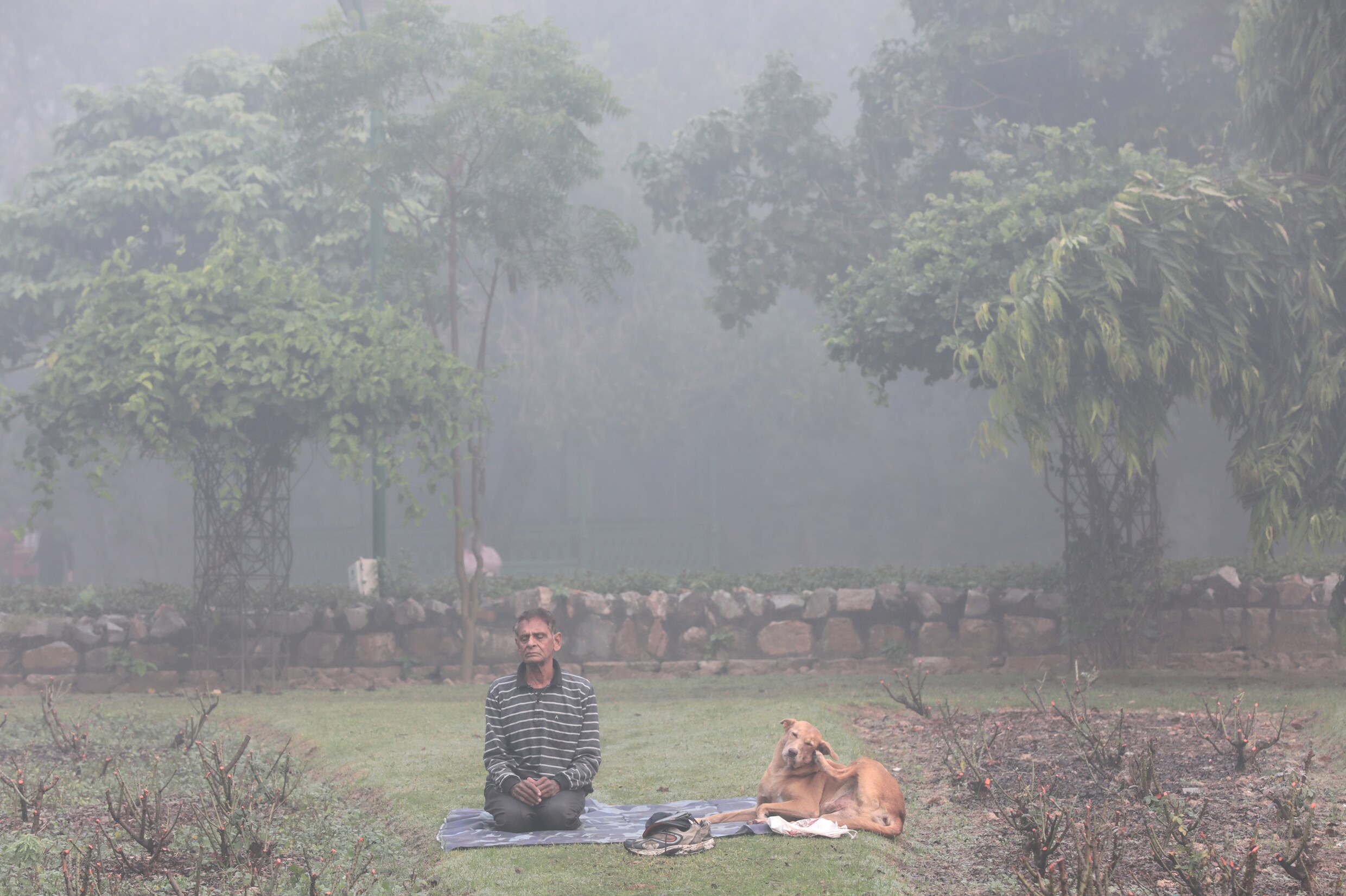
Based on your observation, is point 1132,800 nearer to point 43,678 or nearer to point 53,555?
point 43,678

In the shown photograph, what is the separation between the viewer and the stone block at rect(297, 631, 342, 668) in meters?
13.7

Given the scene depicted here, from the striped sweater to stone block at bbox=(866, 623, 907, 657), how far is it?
8.20 metres

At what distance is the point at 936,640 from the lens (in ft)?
45.0

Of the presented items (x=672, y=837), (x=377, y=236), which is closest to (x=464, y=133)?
(x=377, y=236)

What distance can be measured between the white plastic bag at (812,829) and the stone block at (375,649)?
9.17 m

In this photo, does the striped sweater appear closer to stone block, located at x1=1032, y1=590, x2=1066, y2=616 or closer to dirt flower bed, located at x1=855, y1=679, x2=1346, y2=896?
dirt flower bed, located at x1=855, y1=679, x2=1346, y2=896

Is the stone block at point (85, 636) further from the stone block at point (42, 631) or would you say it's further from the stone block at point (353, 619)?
the stone block at point (353, 619)

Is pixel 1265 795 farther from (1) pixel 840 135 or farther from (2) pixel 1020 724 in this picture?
(1) pixel 840 135

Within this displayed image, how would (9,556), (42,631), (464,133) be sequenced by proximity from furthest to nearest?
(9,556) → (464,133) → (42,631)

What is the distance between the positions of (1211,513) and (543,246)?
16972 millimetres

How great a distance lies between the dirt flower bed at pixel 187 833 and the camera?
15.9ft

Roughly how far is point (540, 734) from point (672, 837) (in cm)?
104

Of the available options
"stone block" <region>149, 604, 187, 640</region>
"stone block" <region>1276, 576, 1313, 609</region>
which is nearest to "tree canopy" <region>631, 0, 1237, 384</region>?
"stone block" <region>1276, 576, 1313, 609</region>

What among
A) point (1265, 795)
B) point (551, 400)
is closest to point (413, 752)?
point (1265, 795)
